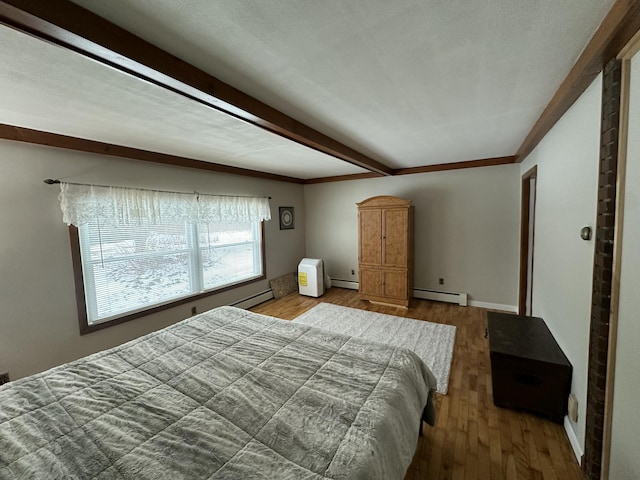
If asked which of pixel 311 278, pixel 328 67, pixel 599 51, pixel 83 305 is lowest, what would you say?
pixel 311 278

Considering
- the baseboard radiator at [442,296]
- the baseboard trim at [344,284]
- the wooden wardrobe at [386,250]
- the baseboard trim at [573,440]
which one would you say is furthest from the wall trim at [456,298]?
the baseboard trim at [573,440]

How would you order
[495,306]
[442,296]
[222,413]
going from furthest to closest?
[442,296] < [495,306] < [222,413]

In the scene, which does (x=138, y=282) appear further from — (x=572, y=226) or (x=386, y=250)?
(x=572, y=226)

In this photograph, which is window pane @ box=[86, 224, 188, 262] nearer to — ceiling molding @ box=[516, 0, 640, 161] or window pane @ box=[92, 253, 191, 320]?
window pane @ box=[92, 253, 191, 320]

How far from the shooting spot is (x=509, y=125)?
239cm

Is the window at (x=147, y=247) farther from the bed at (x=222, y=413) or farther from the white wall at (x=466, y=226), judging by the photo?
the white wall at (x=466, y=226)

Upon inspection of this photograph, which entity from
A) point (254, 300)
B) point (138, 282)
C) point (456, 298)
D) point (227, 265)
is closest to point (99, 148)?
point (138, 282)

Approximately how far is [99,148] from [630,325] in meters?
4.02

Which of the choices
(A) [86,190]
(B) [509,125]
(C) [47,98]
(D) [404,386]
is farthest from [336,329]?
(C) [47,98]

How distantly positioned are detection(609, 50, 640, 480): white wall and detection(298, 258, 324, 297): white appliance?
3879 mm

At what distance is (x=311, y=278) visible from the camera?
4.85 metres

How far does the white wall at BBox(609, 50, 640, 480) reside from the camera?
1.08 metres

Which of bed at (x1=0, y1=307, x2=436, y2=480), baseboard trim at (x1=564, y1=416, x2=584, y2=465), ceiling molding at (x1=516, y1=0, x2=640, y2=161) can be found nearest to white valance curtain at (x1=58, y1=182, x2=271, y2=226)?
bed at (x1=0, y1=307, x2=436, y2=480)

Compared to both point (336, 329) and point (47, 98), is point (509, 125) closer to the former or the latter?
point (336, 329)
